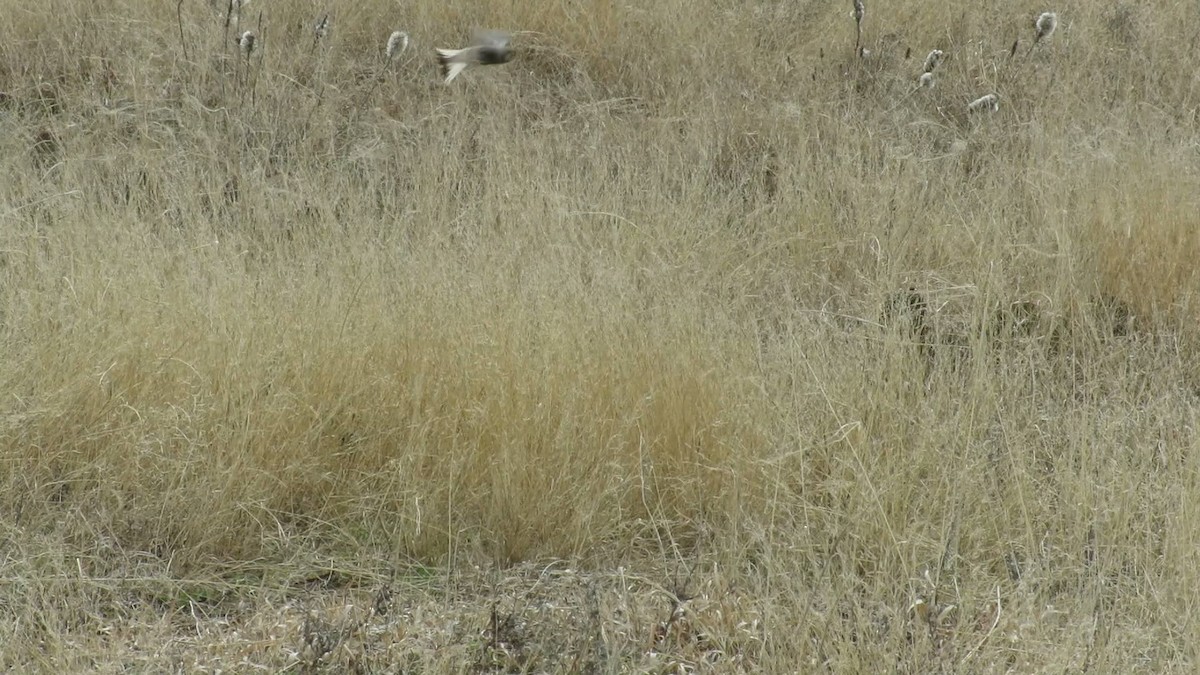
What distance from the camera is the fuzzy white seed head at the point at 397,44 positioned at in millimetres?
5262

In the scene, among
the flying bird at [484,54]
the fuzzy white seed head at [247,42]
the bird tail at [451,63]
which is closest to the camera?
the flying bird at [484,54]

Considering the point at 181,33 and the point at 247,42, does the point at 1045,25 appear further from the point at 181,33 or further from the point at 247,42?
the point at 181,33

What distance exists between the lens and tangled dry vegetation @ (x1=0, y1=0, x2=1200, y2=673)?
2.45 meters

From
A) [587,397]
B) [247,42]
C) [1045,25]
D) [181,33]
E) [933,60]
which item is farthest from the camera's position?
[1045,25]

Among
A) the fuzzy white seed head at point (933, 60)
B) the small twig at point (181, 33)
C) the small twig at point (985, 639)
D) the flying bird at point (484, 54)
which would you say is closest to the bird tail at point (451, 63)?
the flying bird at point (484, 54)

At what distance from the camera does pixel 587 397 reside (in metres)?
2.92

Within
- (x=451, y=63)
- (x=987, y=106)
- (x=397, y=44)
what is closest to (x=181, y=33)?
(x=397, y=44)

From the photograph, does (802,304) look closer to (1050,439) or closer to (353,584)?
(1050,439)

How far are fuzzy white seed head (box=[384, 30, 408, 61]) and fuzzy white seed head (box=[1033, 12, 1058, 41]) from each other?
285 cm

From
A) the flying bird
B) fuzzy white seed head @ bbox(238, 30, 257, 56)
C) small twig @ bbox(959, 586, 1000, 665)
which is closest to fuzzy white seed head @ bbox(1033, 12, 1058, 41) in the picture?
the flying bird

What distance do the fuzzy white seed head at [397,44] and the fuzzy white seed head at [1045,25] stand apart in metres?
2.85

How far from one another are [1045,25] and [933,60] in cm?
59

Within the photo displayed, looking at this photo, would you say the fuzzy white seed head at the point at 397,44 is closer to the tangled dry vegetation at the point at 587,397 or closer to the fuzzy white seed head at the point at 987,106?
the tangled dry vegetation at the point at 587,397

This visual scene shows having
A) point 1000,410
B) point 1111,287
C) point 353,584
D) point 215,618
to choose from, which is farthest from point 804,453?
point 1111,287
